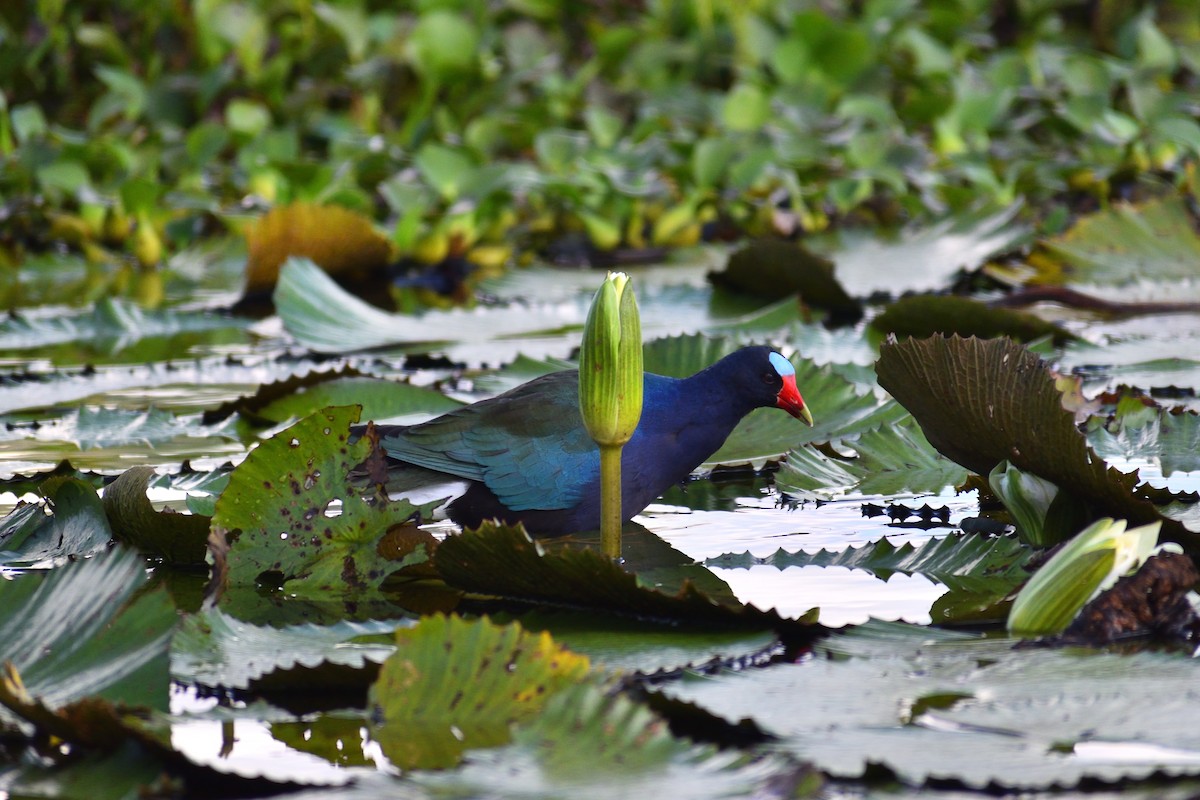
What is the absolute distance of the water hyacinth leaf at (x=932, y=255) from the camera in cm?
405

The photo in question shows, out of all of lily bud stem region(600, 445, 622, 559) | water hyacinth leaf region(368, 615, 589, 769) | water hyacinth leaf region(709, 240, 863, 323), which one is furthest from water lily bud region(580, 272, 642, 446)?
water hyacinth leaf region(709, 240, 863, 323)

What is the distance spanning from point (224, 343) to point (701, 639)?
261 cm

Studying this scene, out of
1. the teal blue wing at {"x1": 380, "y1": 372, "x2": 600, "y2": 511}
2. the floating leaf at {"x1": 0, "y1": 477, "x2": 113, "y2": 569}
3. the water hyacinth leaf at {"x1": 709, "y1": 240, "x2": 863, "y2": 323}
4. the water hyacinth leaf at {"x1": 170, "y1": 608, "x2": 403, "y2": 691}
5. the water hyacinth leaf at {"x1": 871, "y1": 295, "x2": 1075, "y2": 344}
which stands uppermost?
the water hyacinth leaf at {"x1": 709, "y1": 240, "x2": 863, "y2": 323}

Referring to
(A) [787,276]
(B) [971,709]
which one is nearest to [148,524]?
(B) [971,709]

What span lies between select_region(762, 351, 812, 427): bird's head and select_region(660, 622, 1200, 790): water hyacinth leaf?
904 mm

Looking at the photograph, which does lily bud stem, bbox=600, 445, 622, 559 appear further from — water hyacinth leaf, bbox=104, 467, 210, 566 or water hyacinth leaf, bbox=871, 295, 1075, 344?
water hyacinth leaf, bbox=871, 295, 1075, 344

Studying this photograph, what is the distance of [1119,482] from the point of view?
73.3 inches

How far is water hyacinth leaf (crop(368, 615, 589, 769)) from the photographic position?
4.75 feet

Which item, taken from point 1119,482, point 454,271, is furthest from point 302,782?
point 454,271

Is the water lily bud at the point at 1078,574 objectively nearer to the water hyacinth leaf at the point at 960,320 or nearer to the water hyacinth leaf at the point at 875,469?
the water hyacinth leaf at the point at 875,469

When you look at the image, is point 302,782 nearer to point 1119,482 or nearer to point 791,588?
point 791,588

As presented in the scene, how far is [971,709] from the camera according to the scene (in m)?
1.42

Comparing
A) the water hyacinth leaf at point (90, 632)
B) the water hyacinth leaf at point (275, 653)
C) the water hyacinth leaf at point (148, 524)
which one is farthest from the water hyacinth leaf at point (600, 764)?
the water hyacinth leaf at point (148, 524)

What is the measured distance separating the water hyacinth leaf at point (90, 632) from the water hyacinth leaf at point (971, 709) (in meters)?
0.52
